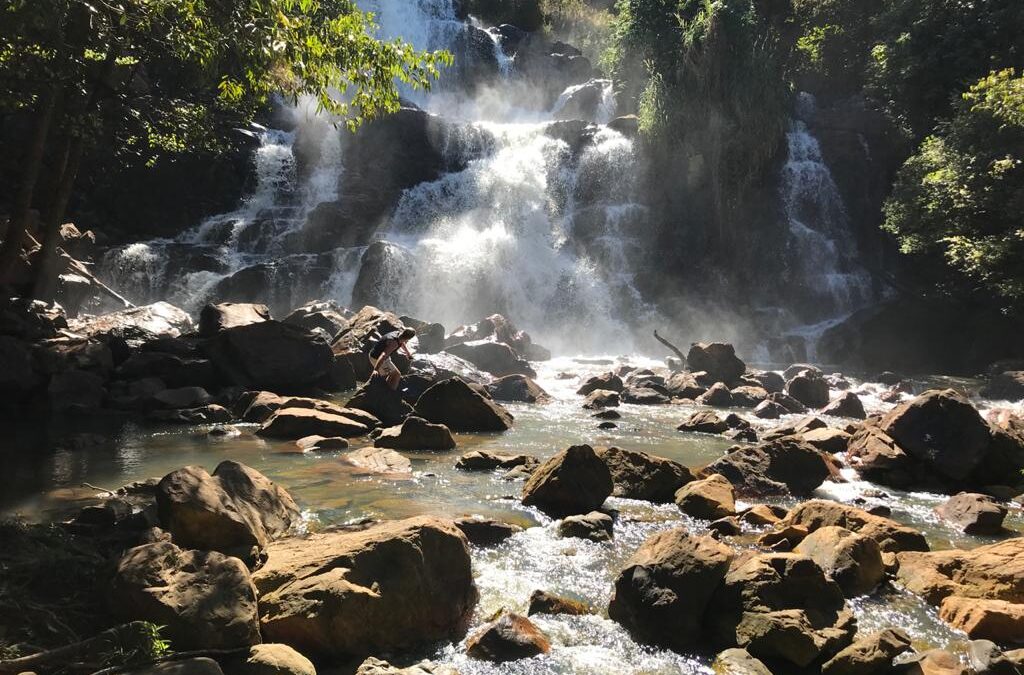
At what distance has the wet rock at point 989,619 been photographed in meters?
5.65

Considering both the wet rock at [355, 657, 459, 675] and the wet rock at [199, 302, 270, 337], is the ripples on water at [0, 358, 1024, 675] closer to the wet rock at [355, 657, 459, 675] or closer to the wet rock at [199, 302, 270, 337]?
the wet rock at [355, 657, 459, 675]

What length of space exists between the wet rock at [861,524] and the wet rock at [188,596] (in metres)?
5.93

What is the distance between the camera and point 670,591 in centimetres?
580

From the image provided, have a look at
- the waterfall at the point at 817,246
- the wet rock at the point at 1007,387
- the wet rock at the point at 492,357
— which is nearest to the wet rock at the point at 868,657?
the wet rock at the point at 492,357

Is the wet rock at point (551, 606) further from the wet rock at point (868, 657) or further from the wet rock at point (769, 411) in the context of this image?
the wet rock at point (769, 411)

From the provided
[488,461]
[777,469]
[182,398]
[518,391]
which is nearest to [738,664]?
[777,469]

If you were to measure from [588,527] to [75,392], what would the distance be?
39.3ft

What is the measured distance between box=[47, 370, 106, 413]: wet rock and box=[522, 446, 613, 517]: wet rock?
10.4m

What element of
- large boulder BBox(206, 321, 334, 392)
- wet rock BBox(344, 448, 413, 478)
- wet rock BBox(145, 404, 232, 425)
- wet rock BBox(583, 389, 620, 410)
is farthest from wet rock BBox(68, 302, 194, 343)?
wet rock BBox(583, 389, 620, 410)

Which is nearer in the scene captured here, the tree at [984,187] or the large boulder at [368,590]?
the large boulder at [368,590]

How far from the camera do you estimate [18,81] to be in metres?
13.2

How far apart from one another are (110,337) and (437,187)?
19891 millimetres

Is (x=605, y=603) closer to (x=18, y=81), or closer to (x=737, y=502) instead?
(x=737, y=502)

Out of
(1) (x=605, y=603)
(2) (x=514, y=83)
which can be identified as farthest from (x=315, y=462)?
(2) (x=514, y=83)
